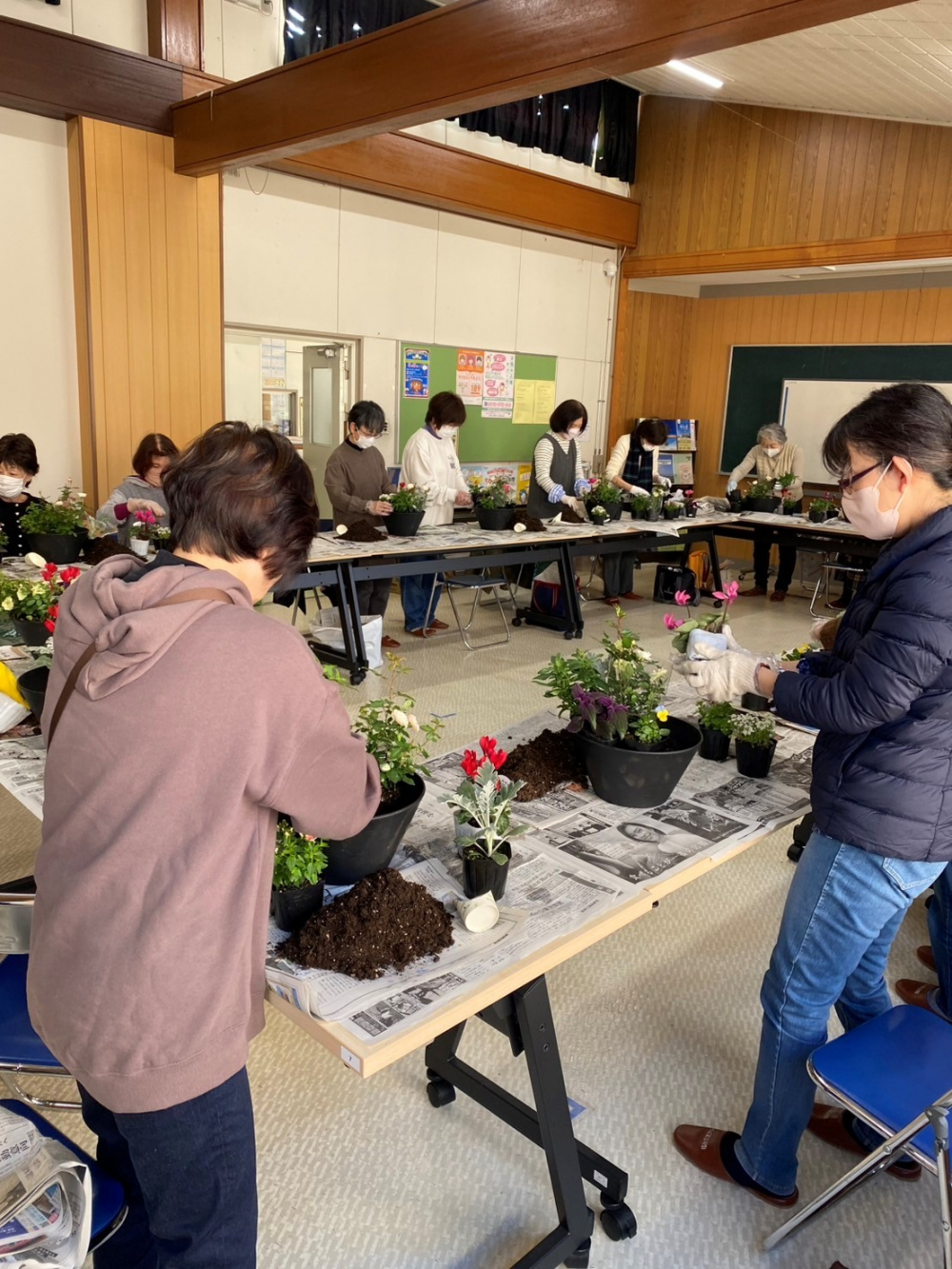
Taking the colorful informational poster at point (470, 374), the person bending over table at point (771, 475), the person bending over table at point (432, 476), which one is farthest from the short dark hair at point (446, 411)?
the person bending over table at point (771, 475)

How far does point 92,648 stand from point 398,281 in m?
7.21

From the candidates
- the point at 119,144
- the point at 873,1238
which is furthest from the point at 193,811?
the point at 119,144

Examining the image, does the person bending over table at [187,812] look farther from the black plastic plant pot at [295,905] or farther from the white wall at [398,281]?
the white wall at [398,281]

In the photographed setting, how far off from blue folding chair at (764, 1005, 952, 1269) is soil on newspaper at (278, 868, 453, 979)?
78 cm

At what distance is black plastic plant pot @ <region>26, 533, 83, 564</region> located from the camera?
422 centimetres

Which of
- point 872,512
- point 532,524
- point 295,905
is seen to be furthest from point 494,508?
point 295,905

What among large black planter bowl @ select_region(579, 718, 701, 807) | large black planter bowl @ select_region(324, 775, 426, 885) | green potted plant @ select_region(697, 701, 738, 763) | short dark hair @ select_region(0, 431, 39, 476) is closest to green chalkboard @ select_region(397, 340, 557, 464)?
short dark hair @ select_region(0, 431, 39, 476)

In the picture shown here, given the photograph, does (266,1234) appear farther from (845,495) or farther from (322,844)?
(845,495)

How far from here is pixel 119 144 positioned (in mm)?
5895

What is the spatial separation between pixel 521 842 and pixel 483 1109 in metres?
0.78

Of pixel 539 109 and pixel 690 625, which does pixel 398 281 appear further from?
pixel 690 625

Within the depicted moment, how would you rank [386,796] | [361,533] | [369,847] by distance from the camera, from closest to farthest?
1. [369,847]
2. [386,796]
3. [361,533]

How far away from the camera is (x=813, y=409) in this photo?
9.58 m

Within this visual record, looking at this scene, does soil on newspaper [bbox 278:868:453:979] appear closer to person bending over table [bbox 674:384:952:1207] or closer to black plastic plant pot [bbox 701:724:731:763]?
person bending over table [bbox 674:384:952:1207]
